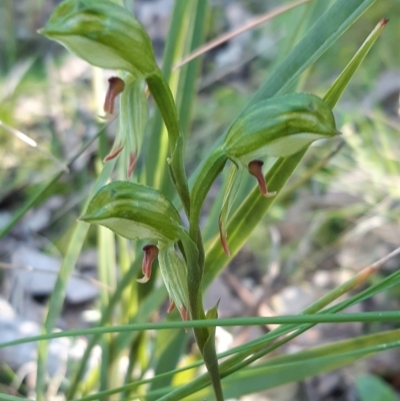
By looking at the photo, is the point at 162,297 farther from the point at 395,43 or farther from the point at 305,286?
the point at 395,43

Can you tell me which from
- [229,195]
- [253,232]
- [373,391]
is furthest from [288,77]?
[253,232]

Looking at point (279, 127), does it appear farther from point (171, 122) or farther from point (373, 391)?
point (373, 391)

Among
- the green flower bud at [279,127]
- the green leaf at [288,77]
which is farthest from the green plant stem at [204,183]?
the green leaf at [288,77]

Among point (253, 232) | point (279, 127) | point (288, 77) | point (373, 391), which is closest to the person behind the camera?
point (279, 127)

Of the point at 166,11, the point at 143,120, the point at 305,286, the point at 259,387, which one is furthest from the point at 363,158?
the point at 166,11

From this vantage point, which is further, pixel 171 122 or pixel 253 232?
pixel 253 232

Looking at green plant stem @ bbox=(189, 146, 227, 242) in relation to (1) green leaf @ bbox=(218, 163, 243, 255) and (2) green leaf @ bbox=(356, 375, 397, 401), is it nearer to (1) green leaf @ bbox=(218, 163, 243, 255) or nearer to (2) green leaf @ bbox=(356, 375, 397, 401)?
(1) green leaf @ bbox=(218, 163, 243, 255)
